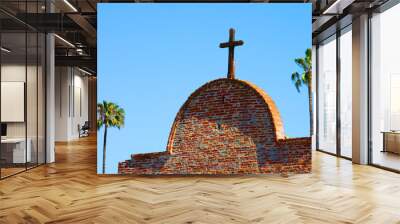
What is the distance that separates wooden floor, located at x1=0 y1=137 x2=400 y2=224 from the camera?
13.6 feet

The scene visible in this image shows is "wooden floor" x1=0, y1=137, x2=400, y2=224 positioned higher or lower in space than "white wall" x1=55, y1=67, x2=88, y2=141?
lower

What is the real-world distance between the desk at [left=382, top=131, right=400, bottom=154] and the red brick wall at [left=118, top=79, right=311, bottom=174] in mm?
1806

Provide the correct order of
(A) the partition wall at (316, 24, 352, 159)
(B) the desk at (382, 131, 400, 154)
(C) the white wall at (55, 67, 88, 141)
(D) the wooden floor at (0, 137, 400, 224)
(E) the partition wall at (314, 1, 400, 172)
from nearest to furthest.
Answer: (D) the wooden floor at (0, 137, 400, 224)
(B) the desk at (382, 131, 400, 154)
(E) the partition wall at (314, 1, 400, 172)
(A) the partition wall at (316, 24, 352, 159)
(C) the white wall at (55, 67, 88, 141)

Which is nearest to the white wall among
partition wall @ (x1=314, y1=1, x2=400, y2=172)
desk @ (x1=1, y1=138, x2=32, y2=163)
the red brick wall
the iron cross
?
desk @ (x1=1, y1=138, x2=32, y2=163)

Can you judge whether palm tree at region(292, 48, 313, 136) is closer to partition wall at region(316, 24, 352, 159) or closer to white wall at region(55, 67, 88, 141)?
partition wall at region(316, 24, 352, 159)

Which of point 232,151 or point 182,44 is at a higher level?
point 182,44

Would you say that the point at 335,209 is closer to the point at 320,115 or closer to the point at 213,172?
the point at 213,172

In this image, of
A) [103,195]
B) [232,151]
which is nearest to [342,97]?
[232,151]

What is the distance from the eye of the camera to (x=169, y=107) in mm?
6828

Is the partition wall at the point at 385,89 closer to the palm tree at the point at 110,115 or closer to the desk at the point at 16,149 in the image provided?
the palm tree at the point at 110,115

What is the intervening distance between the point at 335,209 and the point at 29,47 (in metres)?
6.12

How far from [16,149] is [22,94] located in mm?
1001

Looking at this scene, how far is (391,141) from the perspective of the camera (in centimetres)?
751

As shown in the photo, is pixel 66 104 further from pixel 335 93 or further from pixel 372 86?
pixel 372 86
